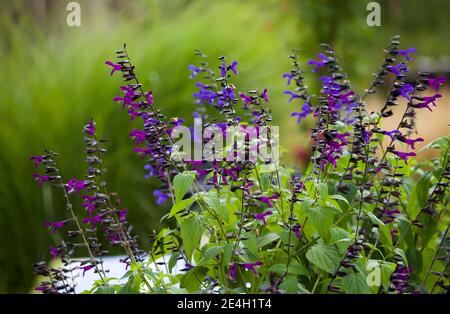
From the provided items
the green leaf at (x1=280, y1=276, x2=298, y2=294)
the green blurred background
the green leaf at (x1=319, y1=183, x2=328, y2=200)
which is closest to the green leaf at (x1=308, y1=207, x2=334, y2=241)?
the green leaf at (x1=319, y1=183, x2=328, y2=200)

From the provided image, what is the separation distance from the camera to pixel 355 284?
1.55 meters

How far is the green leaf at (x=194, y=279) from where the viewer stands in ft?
A: 5.75

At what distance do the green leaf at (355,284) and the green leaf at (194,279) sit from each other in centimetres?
38

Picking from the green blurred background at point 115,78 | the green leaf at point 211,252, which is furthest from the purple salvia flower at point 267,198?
the green blurred background at point 115,78

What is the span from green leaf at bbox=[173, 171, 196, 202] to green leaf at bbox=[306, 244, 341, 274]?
0.32 m

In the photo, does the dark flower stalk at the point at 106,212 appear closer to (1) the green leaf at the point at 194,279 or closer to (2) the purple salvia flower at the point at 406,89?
(1) the green leaf at the point at 194,279

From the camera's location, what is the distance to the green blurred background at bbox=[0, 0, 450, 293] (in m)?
4.82

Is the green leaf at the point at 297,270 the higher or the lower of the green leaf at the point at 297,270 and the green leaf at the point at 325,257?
the lower

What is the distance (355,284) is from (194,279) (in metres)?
0.43

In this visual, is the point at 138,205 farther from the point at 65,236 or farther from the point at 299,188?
the point at 299,188

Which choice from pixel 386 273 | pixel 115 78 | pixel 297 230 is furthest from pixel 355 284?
pixel 115 78

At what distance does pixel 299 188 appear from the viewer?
1.68m

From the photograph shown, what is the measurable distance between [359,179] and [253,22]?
4698 millimetres

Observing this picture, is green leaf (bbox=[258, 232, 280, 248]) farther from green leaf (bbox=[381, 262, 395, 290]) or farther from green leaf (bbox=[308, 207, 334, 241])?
green leaf (bbox=[381, 262, 395, 290])
